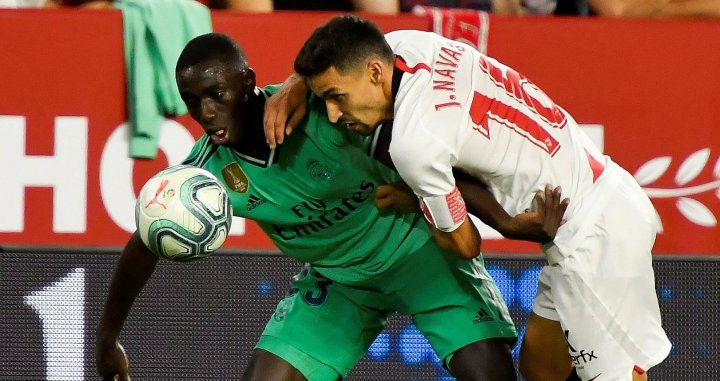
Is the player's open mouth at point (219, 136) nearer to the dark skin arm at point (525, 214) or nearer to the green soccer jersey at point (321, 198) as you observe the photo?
the green soccer jersey at point (321, 198)

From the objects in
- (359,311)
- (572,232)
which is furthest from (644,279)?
(359,311)

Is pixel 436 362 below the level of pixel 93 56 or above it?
below

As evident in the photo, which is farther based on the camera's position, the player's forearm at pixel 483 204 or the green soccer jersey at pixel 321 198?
the green soccer jersey at pixel 321 198

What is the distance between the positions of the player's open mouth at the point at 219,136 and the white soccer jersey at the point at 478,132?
43 centimetres

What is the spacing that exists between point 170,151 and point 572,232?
165cm

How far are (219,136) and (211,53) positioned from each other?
0.64 feet

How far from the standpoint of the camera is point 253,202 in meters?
3.89

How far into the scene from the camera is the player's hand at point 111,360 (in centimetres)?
409

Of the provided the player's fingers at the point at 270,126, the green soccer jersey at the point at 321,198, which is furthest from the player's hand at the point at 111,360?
the player's fingers at the point at 270,126

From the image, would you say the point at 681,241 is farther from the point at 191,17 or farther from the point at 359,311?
the point at 191,17

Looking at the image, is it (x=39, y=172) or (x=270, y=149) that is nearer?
(x=270, y=149)

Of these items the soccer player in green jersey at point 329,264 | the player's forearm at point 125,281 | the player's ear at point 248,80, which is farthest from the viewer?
the player's forearm at point 125,281

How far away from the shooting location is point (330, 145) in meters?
3.79

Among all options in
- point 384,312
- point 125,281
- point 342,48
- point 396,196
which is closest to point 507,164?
point 396,196
